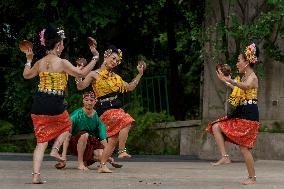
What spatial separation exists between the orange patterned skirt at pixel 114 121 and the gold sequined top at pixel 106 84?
32cm

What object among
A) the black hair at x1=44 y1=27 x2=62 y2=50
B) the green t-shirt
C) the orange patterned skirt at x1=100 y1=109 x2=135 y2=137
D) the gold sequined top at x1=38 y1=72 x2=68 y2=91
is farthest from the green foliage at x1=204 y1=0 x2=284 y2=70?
the gold sequined top at x1=38 y1=72 x2=68 y2=91

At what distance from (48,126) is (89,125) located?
189 cm

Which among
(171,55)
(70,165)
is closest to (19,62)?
(171,55)

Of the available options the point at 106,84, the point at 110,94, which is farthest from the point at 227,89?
the point at 106,84

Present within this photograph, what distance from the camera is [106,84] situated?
1117cm

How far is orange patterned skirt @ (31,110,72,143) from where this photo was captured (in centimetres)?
925

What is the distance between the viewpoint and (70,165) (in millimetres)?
12258

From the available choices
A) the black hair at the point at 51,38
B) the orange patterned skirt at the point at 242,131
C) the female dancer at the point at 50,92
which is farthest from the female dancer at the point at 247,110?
the black hair at the point at 51,38

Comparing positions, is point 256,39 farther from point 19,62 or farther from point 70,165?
point 19,62

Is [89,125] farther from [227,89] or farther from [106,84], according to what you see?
[227,89]

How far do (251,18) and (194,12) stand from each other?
6.48 feet

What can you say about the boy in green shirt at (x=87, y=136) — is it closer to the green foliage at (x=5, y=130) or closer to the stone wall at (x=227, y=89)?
the stone wall at (x=227, y=89)

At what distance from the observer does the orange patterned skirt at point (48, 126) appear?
30.3ft

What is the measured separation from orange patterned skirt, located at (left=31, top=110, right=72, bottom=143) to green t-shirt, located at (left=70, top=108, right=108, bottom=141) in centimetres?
166
